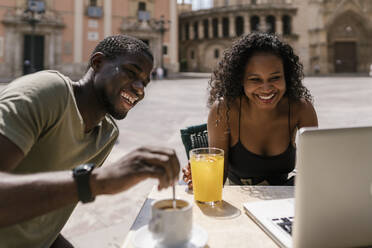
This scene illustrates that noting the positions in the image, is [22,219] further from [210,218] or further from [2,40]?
[2,40]

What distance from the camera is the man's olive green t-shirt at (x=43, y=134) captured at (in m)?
0.99

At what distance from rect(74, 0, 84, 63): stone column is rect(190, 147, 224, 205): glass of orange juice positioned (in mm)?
25159

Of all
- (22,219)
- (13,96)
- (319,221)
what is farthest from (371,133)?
(13,96)

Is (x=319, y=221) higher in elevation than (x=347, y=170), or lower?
lower

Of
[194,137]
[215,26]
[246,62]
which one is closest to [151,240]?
[194,137]

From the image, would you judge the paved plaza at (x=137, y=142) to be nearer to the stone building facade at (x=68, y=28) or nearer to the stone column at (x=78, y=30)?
the stone column at (x=78, y=30)

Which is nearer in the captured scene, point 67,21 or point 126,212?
point 126,212

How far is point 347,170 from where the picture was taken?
77 centimetres

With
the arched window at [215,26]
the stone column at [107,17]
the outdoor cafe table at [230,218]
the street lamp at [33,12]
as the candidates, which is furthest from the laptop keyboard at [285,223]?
the arched window at [215,26]

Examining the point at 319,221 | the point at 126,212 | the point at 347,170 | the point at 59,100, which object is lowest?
the point at 126,212

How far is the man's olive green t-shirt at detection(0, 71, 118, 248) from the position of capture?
0.99 metres

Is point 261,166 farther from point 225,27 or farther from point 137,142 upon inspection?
point 225,27

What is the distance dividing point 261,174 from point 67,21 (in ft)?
84.3

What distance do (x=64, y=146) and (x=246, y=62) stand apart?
1.28m
